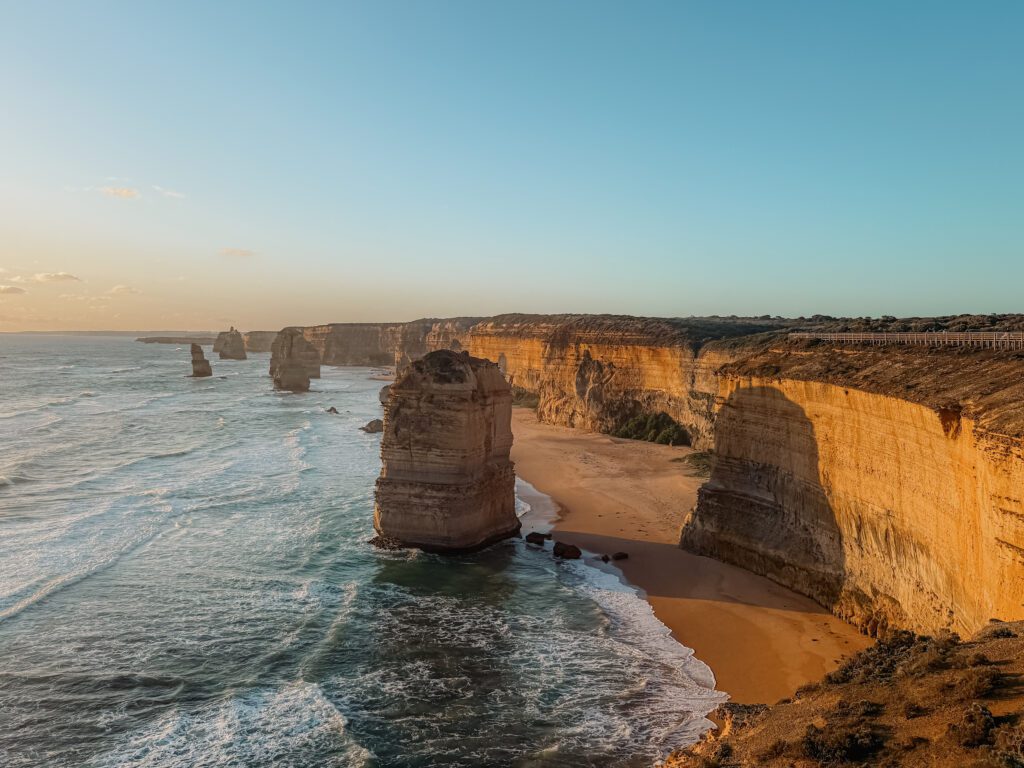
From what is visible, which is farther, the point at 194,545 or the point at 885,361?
the point at 194,545

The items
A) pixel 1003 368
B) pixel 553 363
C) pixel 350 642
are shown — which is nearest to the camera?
pixel 1003 368

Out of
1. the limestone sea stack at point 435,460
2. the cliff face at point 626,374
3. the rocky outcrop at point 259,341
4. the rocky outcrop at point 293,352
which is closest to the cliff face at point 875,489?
the limestone sea stack at point 435,460

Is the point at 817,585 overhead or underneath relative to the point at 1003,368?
underneath

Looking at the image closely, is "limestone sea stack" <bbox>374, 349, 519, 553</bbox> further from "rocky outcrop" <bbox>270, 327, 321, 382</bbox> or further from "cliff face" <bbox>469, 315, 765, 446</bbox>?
"rocky outcrop" <bbox>270, 327, 321, 382</bbox>

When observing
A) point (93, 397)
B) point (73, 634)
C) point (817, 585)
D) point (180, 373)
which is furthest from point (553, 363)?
point (180, 373)

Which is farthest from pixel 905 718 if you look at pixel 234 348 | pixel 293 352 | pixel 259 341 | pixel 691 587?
pixel 259 341

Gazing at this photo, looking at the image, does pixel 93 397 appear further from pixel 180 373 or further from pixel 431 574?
pixel 431 574
